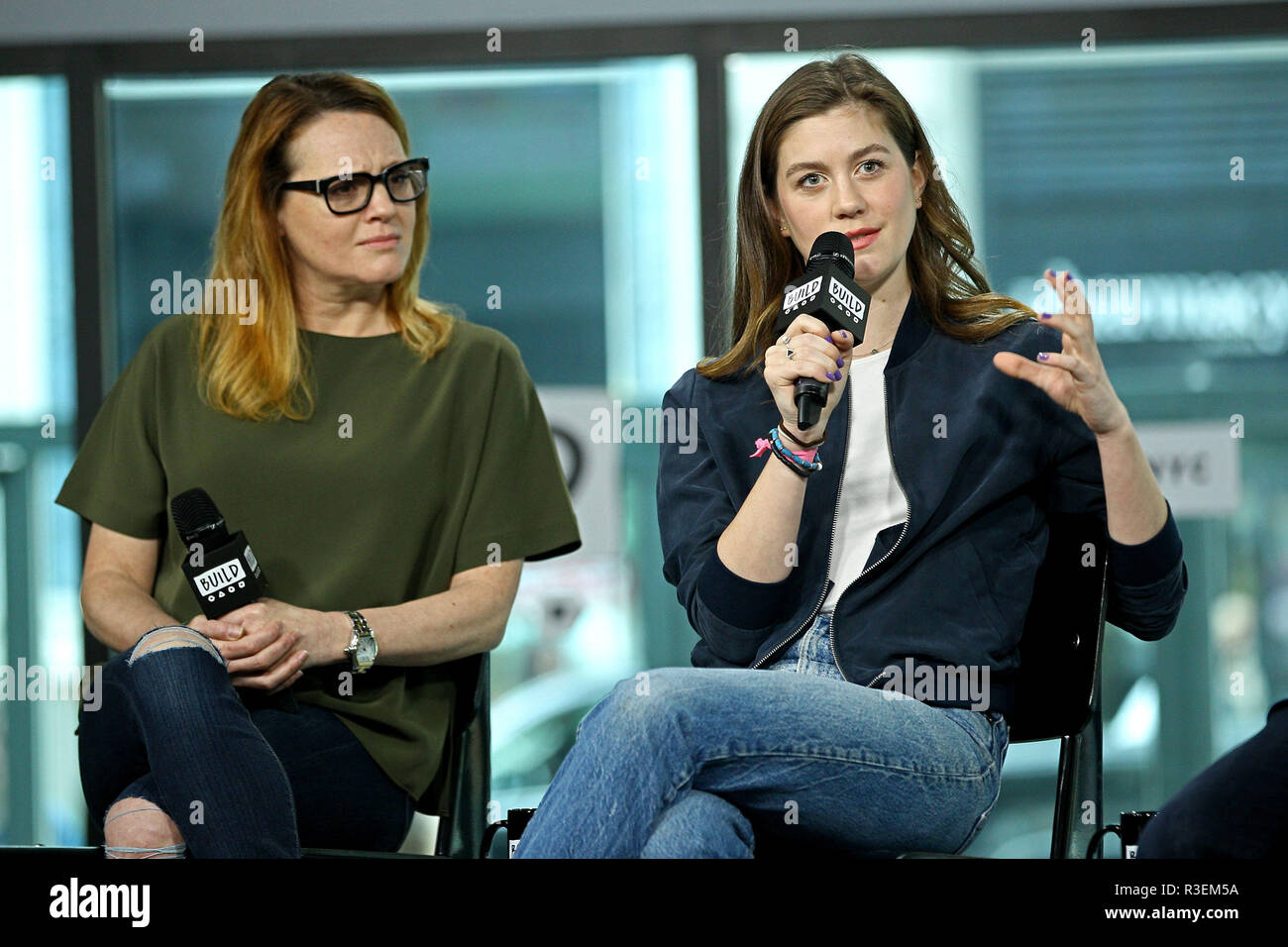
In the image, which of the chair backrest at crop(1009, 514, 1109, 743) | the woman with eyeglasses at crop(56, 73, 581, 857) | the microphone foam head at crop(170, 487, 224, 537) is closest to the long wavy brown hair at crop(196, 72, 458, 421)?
the woman with eyeglasses at crop(56, 73, 581, 857)

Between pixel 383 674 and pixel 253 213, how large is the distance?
2.45 feet

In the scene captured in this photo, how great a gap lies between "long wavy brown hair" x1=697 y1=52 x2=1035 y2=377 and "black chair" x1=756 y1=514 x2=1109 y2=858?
1.02ft

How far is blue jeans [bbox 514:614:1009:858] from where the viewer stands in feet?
4.61

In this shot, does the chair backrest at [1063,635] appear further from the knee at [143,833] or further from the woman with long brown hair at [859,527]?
the knee at [143,833]

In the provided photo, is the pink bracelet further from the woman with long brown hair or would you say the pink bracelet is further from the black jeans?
the black jeans

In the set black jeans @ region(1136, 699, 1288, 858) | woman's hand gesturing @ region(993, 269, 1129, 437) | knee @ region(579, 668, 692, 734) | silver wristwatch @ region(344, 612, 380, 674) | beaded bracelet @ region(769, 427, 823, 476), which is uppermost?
woman's hand gesturing @ region(993, 269, 1129, 437)

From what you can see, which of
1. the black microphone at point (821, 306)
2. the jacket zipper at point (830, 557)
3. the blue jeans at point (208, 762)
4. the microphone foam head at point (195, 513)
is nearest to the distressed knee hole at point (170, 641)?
the blue jeans at point (208, 762)

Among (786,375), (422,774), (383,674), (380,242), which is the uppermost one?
(380,242)

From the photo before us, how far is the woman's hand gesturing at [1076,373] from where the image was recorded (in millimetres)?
1570

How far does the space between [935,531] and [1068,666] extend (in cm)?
26
